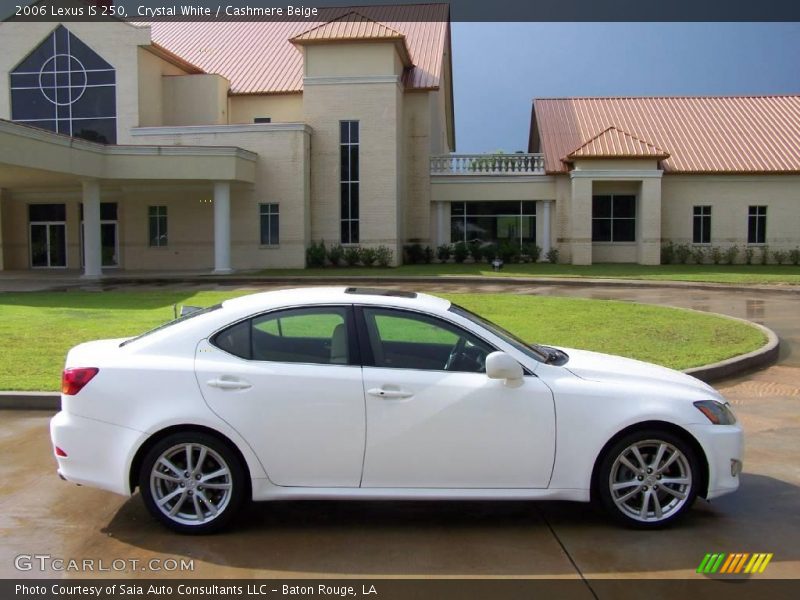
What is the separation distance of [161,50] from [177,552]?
33598 mm

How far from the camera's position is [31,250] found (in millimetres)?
35781

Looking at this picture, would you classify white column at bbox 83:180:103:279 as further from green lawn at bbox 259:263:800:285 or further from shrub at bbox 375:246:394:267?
shrub at bbox 375:246:394:267

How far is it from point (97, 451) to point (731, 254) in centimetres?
3463

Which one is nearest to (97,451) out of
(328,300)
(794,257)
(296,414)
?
(296,414)

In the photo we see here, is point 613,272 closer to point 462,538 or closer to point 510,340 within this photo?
point 510,340

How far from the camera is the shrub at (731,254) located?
35.4 m

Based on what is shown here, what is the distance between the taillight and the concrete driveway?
0.89 meters

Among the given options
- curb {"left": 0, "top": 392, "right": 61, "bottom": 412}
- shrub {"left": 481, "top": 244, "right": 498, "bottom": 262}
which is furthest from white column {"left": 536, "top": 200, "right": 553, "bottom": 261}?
curb {"left": 0, "top": 392, "right": 61, "bottom": 412}

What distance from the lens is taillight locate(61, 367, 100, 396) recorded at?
5168mm

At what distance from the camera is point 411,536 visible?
16.7 feet

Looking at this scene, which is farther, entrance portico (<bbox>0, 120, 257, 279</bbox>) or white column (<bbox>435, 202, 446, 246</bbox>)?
white column (<bbox>435, 202, 446, 246</bbox>)

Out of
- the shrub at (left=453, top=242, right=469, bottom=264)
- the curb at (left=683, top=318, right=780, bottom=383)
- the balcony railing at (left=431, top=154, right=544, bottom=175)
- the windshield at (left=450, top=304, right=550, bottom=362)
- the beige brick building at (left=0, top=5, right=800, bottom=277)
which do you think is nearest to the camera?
the windshield at (left=450, top=304, right=550, bottom=362)

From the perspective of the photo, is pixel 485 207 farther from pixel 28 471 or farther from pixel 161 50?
pixel 28 471
